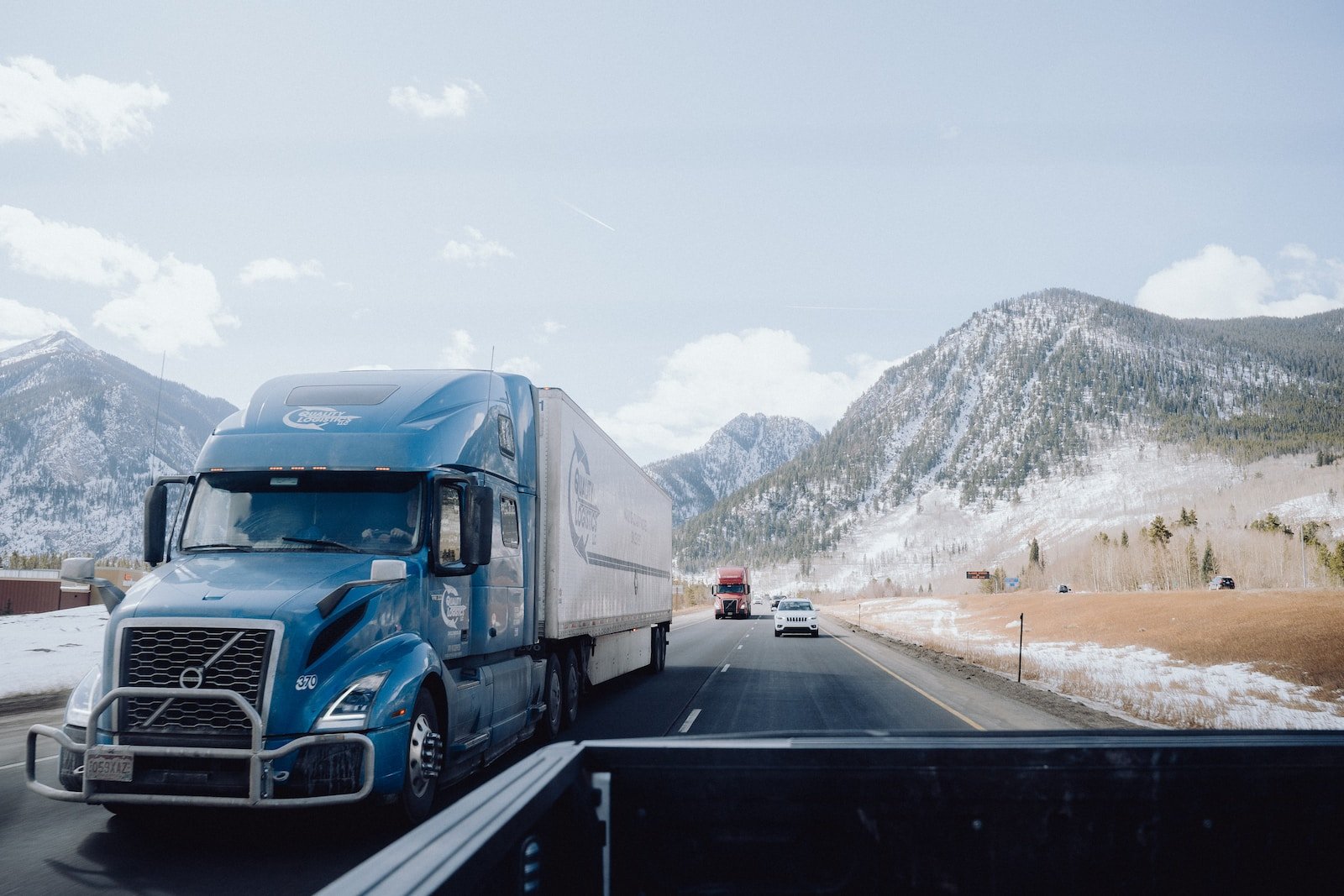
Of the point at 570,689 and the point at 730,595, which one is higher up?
the point at 570,689

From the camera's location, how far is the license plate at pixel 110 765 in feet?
20.9

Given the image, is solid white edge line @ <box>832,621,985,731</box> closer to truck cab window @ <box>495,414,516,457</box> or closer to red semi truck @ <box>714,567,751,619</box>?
truck cab window @ <box>495,414,516,457</box>

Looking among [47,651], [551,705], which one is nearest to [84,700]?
[551,705]

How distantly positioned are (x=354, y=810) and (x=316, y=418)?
Result: 327 centimetres

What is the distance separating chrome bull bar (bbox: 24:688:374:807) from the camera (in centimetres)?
623

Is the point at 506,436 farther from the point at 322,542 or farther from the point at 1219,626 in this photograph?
the point at 1219,626

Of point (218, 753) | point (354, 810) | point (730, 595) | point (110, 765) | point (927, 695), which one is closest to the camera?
point (218, 753)

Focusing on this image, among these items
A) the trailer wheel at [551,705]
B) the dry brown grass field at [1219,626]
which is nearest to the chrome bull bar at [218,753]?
the trailer wheel at [551,705]

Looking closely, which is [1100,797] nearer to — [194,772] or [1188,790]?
[1188,790]

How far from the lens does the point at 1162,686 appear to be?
21.2m

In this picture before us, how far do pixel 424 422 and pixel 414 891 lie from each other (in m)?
7.19

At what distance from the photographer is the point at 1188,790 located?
9.72 feet

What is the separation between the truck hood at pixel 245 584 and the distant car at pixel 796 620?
32.5 m

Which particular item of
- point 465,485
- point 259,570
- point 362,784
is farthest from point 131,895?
point 465,485
